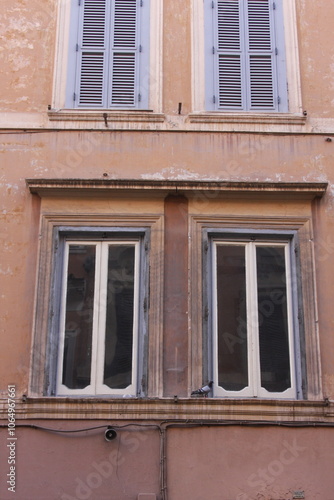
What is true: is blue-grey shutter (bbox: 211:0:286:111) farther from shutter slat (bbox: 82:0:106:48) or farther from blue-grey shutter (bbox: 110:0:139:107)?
shutter slat (bbox: 82:0:106:48)

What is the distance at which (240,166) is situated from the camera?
9078 millimetres

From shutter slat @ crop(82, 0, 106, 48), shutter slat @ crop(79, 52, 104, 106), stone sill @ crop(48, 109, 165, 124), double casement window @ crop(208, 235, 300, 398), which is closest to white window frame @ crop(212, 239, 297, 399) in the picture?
double casement window @ crop(208, 235, 300, 398)

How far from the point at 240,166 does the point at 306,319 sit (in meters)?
2.10

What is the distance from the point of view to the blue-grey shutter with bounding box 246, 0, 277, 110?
9.60m

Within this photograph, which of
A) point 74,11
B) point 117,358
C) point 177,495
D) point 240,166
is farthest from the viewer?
point 74,11

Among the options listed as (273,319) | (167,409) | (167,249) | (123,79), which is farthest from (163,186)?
(167,409)

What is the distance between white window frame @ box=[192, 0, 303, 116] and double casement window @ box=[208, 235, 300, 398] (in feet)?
6.22

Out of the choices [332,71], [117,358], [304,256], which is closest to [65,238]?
[117,358]

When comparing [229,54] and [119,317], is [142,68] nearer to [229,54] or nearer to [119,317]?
[229,54]

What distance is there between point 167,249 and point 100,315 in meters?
1.13

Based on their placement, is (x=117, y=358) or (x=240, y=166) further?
(x=240, y=166)

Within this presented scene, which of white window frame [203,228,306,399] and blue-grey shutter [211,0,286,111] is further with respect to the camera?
blue-grey shutter [211,0,286,111]

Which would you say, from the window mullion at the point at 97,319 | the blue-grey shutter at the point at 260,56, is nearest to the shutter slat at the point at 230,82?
the blue-grey shutter at the point at 260,56

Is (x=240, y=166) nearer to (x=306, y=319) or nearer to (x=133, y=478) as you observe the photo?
(x=306, y=319)
